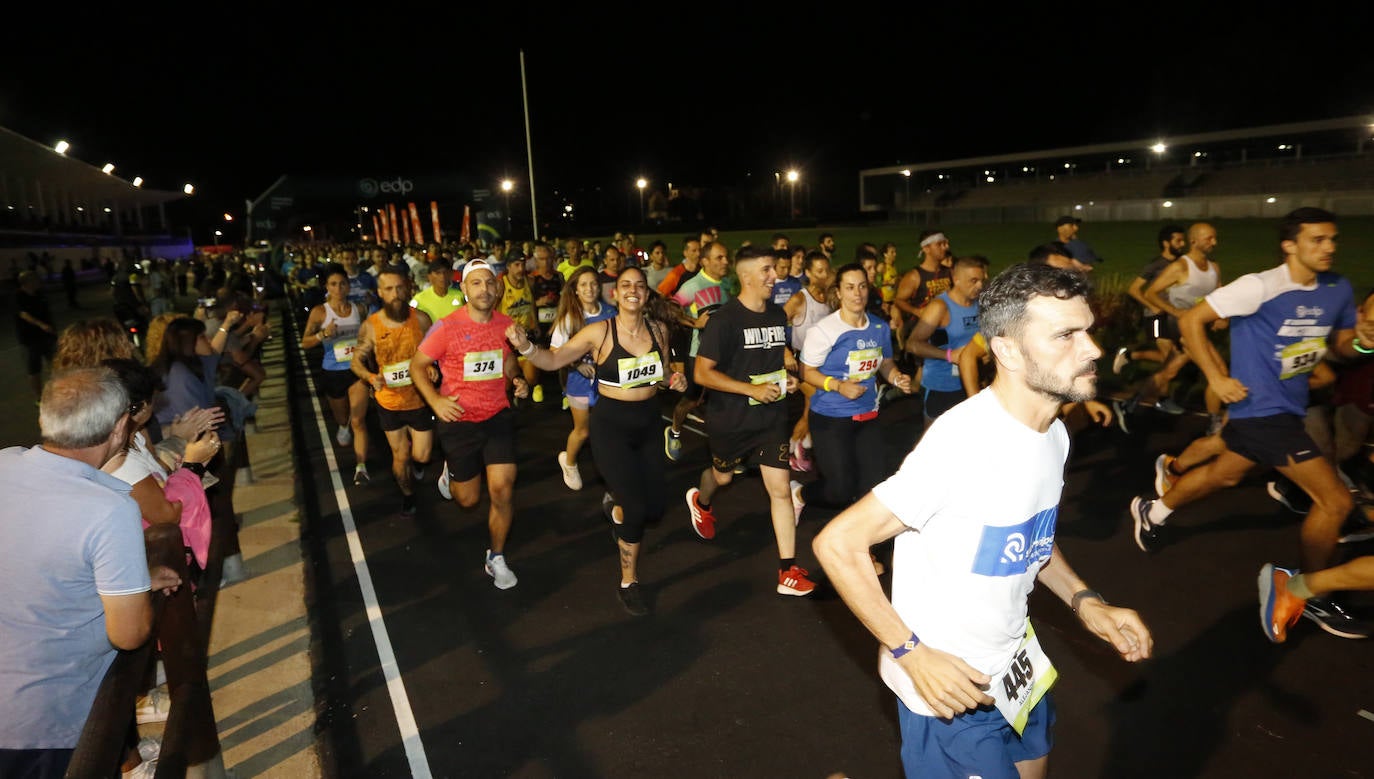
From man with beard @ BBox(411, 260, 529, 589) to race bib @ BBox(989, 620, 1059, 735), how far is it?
3.95 metres

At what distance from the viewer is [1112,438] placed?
9.10 m

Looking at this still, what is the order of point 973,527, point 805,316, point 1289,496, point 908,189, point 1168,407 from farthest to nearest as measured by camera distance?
point 908,189 < point 1168,407 < point 805,316 < point 1289,496 < point 973,527

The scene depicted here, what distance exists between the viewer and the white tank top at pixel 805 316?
8.98 m

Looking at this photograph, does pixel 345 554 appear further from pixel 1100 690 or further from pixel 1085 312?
pixel 1085 312

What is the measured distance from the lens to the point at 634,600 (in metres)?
5.47

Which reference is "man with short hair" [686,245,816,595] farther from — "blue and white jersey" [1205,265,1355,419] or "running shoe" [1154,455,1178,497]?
"running shoe" [1154,455,1178,497]

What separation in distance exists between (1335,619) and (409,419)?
681 centimetres

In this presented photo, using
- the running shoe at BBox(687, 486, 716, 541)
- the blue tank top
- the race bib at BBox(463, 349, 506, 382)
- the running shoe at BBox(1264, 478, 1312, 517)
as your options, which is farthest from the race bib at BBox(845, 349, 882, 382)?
the running shoe at BBox(1264, 478, 1312, 517)

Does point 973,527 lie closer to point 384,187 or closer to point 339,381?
point 339,381

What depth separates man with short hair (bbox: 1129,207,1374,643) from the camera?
4691 millimetres

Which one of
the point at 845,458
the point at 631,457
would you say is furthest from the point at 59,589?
the point at 845,458

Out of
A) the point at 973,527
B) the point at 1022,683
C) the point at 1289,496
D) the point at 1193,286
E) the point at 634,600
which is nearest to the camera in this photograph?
the point at 973,527

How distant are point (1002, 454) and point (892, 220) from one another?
5573cm

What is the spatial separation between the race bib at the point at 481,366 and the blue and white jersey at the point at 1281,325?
4556 millimetres
